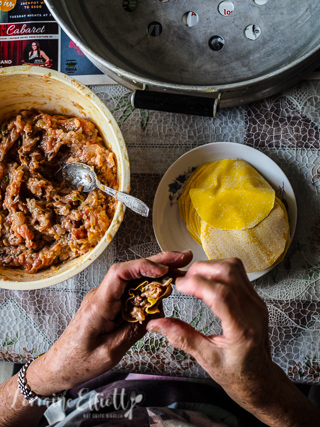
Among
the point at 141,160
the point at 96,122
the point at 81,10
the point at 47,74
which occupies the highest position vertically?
the point at 81,10

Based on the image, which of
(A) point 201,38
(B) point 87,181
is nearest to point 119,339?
(B) point 87,181

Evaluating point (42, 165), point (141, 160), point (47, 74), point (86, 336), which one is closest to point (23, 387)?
point (86, 336)

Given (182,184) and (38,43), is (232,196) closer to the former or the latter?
(182,184)

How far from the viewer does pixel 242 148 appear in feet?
3.52

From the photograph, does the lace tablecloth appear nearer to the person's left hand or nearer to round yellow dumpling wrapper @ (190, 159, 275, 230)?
round yellow dumpling wrapper @ (190, 159, 275, 230)

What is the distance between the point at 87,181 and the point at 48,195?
10 cm

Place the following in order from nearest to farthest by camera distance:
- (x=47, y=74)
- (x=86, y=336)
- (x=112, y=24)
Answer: (x=86, y=336), (x=47, y=74), (x=112, y=24)

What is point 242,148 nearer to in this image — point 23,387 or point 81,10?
point 81,10

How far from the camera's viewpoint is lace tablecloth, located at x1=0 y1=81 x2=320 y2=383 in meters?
1.09

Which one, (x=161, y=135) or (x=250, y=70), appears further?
(x=161, y=135)

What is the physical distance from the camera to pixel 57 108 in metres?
1.08

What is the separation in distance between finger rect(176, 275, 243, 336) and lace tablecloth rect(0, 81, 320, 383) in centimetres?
45

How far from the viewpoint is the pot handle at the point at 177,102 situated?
3.15ft

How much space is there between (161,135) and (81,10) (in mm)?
392
